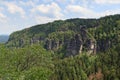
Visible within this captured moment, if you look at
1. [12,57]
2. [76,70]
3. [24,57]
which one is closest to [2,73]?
[12,57]

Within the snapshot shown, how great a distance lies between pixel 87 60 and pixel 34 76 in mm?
113486

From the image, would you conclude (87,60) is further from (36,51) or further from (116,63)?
(36,51)

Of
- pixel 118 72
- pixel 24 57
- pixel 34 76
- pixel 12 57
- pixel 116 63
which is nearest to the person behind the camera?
pixel 34 76

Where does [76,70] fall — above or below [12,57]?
below

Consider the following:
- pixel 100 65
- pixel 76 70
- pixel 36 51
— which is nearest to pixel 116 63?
pixel 100 65

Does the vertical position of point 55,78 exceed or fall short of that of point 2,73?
it falls short

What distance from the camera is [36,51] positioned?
121938 millimetres

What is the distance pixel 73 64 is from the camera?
184 meters

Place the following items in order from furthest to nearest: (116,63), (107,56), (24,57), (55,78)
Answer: (107,56) < (116,63) < (55,78) < (24,57)

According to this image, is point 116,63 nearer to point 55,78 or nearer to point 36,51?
point 55,78

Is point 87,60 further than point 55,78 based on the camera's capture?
Yes

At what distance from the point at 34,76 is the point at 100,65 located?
9004cm

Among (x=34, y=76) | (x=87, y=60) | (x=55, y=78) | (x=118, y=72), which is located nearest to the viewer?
(x=34, y=76)

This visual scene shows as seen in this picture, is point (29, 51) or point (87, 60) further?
point (87, 60)
